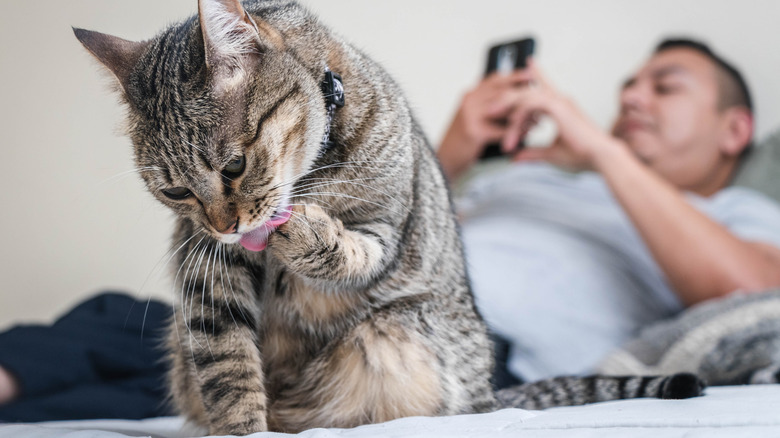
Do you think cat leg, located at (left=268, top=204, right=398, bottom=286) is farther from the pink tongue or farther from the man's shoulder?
the man's shoulder

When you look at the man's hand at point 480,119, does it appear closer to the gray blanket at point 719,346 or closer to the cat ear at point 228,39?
the gray blanket at point 719,346

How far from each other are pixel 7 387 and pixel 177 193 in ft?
2.20

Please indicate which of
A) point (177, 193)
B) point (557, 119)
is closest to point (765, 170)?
point (557, 119)

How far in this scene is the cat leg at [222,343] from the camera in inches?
29.6

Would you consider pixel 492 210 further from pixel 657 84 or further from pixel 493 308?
pixel 657 84

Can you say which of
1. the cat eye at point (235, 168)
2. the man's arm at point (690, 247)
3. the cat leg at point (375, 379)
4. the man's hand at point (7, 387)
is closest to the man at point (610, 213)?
the man's arm at point (690, 247)

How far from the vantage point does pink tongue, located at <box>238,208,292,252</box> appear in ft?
2.34

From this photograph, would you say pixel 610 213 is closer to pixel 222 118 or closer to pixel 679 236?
pixel 679 236

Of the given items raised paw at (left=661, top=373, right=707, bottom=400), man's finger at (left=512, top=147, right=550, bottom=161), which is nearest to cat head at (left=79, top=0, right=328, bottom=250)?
raised paw at (left=661, top=373, right=707, bottom=400)

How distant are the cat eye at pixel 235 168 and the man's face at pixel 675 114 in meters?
1.49

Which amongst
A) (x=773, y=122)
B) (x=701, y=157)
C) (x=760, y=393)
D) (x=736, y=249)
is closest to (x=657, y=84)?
(x=701, y=157)

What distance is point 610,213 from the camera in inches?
68.9

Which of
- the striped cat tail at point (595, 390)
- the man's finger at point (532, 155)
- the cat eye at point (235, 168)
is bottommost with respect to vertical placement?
the striped cat tail at point (595, 390)

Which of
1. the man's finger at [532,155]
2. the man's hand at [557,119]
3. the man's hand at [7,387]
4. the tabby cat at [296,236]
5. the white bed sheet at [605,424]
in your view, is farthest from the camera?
the man's finger at [532,155]
